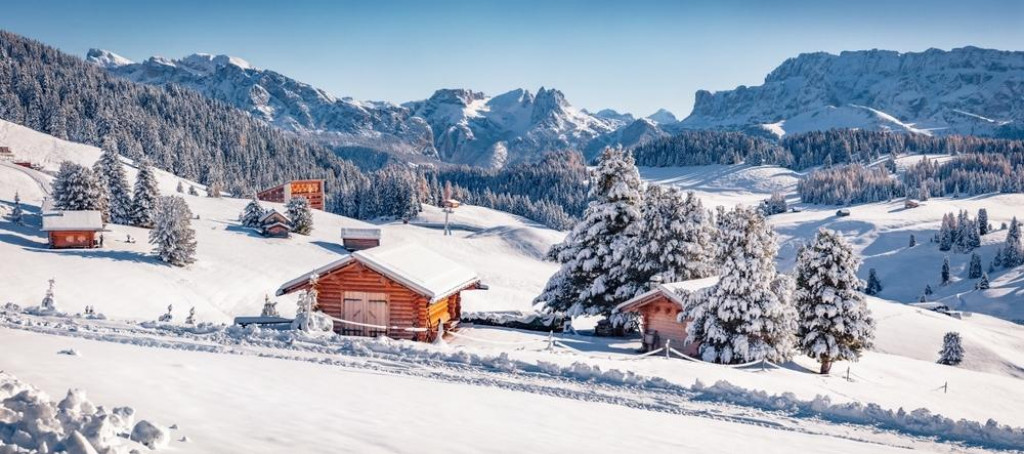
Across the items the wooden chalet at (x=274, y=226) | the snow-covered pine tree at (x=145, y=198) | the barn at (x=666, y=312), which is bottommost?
the barn at (x=666, y=312)

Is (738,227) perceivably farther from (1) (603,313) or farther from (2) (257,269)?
(2) (257,269)

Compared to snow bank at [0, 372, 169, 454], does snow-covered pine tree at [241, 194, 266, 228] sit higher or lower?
higher

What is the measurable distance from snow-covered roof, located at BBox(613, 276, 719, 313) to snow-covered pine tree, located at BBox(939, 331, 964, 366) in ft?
103

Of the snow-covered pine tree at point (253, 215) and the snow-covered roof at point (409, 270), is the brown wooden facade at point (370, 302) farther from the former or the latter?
the snow-covered pine tree at point (253, 215)

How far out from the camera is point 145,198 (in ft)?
238

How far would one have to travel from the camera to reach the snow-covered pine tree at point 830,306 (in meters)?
30.4

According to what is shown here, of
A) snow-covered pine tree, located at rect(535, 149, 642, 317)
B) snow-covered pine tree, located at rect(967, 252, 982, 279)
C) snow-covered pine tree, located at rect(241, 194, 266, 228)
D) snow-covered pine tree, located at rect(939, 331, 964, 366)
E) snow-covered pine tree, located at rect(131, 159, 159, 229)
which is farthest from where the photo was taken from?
snow-covered pine tree, located at rect(967, 252, 982, 279)

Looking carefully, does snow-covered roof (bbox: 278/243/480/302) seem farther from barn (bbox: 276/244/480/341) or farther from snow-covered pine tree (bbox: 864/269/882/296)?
snow-covered pine tree (bbox: 864/269/882/296)

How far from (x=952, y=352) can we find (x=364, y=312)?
47.5m

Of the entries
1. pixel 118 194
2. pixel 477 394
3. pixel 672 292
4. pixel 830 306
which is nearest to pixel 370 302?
pixel 672 292

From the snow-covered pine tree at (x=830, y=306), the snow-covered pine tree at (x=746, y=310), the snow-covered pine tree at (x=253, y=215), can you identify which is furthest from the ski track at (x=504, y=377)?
the snow-covered pine tree at (x=253, y=215)

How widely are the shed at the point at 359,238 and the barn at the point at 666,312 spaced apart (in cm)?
4996

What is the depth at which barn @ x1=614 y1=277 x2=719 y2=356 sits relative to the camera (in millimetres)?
31141

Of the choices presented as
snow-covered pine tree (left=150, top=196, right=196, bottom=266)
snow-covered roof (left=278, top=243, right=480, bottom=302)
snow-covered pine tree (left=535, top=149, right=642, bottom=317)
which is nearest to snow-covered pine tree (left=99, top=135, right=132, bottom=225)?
snow-covered pine tree (left=150, top=196, right=196, bottom=266)
